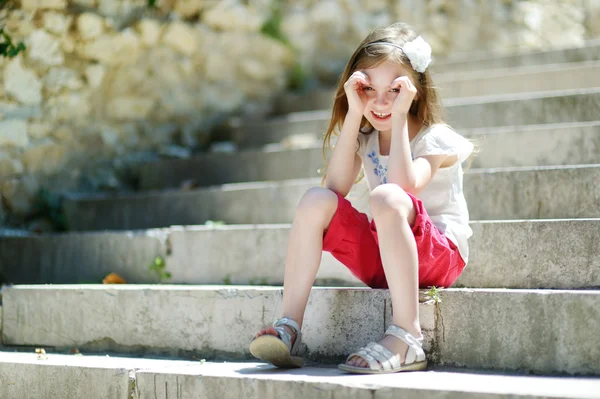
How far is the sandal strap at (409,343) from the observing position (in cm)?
204

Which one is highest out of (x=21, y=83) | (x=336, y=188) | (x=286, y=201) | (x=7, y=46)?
(x=7, y=46)

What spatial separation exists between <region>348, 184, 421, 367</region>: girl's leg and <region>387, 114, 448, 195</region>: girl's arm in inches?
5.9

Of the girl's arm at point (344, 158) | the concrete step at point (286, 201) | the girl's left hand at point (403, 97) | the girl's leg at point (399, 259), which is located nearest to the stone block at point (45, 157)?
the concrete step at point (286, 201)

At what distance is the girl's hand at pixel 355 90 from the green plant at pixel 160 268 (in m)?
1.21

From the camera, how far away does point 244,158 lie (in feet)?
13.0

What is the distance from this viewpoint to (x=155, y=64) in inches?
167

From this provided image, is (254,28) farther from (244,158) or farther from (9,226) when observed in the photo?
(9,226)

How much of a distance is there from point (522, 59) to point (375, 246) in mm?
2649

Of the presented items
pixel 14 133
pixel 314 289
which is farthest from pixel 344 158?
pixel 14 133

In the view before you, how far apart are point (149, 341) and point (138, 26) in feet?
6.70

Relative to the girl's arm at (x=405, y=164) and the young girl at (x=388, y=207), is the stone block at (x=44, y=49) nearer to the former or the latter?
the young girl at (x=388, y=207)

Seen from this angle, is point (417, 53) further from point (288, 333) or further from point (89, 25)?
point (89, 25)

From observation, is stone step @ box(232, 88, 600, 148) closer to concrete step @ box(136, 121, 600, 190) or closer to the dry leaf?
concrete step @ box(136, 121, 600, 190)

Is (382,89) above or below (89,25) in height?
below
